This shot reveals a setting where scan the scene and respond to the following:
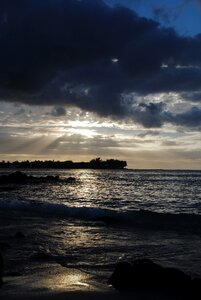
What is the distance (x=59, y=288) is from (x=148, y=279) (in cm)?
187

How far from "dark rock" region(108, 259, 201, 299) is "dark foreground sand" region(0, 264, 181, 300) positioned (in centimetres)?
30

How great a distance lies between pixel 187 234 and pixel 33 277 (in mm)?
10226

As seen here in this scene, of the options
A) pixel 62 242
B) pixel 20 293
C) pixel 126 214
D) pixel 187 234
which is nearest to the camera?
pixel 20 293

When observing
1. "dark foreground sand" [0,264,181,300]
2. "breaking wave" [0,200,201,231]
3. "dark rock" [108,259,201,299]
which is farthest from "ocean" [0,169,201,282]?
"dark rock" [108,259,201,299]

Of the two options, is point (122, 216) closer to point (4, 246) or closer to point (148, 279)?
point (4, 246)

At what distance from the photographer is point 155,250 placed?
13375 millimetres

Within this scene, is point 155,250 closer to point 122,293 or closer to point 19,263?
point 19,263

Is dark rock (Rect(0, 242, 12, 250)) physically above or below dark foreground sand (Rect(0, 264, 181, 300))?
below

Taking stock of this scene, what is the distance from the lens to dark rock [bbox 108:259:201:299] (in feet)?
27.3

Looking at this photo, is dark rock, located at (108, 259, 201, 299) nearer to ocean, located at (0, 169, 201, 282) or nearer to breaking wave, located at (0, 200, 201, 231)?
ocean, located at (0, 169, 201, 282)

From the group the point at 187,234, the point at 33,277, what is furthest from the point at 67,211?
the point at 33,277

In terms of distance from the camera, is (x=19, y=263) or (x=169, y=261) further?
(x=169, y=261)

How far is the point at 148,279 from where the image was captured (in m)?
8.50

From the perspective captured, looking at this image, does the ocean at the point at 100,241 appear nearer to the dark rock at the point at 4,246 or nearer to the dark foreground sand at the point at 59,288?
the dark rock at the point at 4,246
